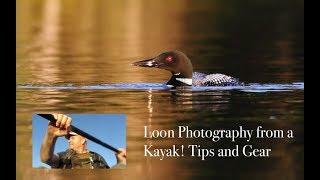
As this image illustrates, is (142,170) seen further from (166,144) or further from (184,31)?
(184,31)

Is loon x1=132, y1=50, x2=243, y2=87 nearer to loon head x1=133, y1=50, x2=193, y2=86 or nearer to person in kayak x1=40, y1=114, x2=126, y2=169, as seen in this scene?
loon head x1=133, y1=50, x2=193, y2=86

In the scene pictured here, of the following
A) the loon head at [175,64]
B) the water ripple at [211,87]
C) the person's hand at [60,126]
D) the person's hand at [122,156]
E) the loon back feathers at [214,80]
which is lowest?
the person's hand at [122,156]

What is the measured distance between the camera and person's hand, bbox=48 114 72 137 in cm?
430

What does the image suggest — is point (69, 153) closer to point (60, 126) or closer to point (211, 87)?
point (60, 126)

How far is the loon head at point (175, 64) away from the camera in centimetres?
434

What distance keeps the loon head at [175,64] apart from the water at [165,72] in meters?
0.04

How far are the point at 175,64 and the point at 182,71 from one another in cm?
5

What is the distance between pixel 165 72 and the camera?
4367mm

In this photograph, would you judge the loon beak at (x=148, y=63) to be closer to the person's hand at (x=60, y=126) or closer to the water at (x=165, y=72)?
the water at (x=165, y=72)

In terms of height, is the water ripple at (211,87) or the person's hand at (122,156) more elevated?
the water ripple at (211,87)

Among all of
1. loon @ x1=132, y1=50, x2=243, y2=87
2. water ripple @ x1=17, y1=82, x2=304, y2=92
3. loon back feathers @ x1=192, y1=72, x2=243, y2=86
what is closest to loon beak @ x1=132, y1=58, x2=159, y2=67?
loon @ x1=132, y1=50, x2=243, y2=87

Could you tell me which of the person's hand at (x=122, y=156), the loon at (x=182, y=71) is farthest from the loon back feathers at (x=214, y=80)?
the person's hand at (x=122, y=156)

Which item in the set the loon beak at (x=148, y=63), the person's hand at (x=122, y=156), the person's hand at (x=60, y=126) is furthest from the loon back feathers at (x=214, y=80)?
the person's hand at (x=60, y=126)

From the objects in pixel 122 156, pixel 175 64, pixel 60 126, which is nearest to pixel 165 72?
pixel 175 64
